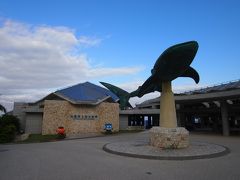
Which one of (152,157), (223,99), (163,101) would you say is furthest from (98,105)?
(152,157)

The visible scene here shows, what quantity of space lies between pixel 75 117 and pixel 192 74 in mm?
21245

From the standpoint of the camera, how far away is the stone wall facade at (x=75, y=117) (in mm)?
35656

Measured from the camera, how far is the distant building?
118 feet

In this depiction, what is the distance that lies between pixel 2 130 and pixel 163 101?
64.4 ft

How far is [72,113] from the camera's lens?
36906 mm

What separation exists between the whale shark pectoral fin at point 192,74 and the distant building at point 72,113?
65.3 ft

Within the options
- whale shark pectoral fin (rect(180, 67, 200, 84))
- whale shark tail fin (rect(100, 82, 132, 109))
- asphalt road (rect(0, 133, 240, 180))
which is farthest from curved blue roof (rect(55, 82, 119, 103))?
asphalt road (rect(0, 133, 240, 180))

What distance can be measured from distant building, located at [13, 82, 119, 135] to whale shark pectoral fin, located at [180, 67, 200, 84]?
19.9 metres

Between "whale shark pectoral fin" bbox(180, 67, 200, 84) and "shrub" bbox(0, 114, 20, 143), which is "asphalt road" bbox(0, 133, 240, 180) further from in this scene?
"shrub" bbox(0, 114, 20, 143)

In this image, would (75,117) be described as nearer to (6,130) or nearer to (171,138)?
(6,130)

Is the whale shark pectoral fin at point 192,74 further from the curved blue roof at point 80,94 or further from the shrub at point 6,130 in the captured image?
the shrub at point 6,130

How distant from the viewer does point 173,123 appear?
18750mm

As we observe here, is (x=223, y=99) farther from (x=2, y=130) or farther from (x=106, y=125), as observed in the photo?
(x=2, y=130)

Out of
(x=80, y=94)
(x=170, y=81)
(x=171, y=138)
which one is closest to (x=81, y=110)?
(x=80, y=94)
